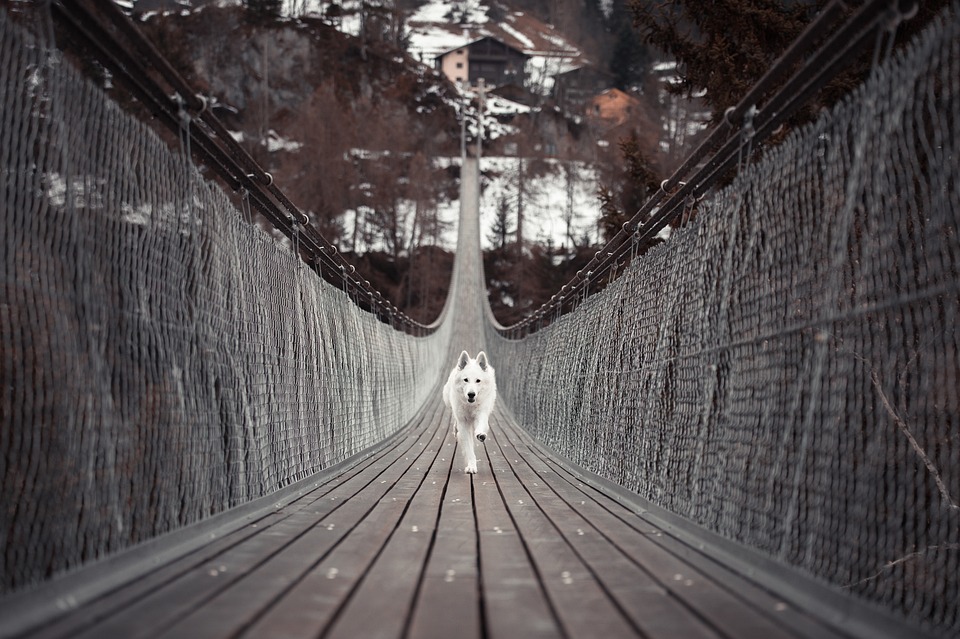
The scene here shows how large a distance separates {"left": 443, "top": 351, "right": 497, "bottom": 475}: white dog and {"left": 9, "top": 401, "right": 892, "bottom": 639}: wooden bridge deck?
1.83m

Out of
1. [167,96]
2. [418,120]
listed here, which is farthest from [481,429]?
[418,120]

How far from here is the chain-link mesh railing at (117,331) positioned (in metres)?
1.90

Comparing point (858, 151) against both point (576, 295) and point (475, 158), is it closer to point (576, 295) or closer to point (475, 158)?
point (576, 295)

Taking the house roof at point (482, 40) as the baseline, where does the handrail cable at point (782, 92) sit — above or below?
below

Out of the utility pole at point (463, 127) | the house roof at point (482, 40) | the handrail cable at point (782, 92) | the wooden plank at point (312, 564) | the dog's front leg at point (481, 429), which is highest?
the house roof at point (482, 40)

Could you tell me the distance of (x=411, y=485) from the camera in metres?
4.21

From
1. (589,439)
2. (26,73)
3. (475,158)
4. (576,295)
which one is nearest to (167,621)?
(26,73)

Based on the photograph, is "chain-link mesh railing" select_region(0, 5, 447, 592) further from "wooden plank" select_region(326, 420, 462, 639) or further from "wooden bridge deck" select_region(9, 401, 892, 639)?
"wooden plank" select_region(326, 420, 462, 639)

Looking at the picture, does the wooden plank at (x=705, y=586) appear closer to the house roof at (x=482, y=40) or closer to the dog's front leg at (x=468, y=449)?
the dog's front leg at (x=468, y=449)

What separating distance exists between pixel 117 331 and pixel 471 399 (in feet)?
10.5

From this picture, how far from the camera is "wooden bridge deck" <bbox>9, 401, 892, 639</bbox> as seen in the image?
1520mm

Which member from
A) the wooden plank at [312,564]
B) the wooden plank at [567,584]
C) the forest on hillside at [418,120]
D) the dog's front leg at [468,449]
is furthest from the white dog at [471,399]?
the forest on hillside at [418,120]

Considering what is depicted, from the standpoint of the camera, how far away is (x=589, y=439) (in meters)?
5.15

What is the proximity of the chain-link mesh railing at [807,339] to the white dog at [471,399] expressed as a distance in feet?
3.42
